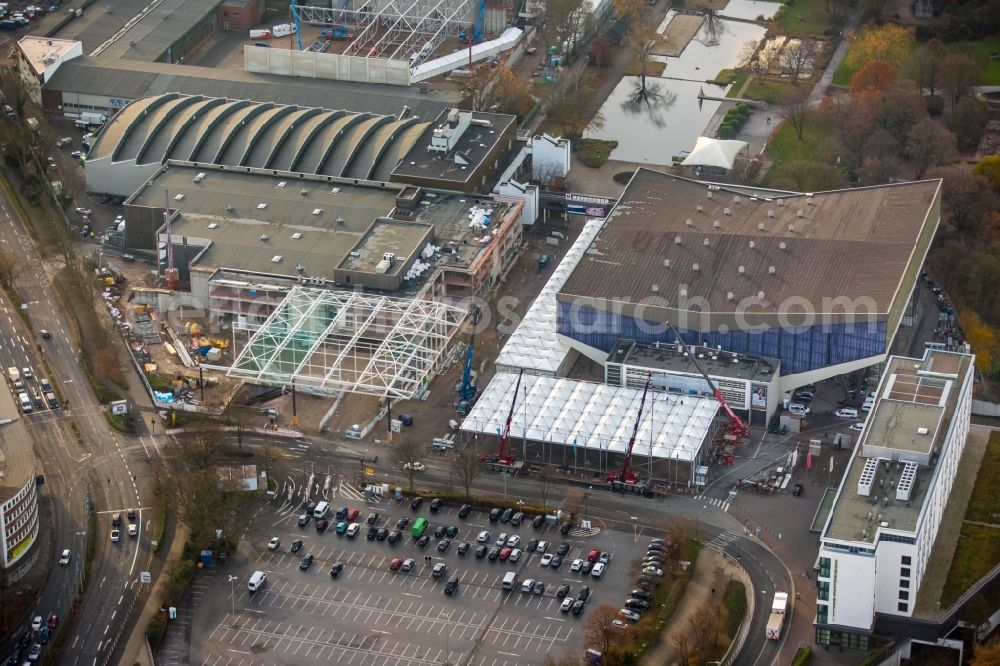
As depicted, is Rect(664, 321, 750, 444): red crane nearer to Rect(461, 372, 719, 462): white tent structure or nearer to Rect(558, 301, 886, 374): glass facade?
Rect(461, 372, 719, 462): white tent structure

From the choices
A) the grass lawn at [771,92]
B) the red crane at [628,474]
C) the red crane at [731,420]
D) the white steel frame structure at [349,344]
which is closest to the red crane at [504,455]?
the red crane at [628,474]

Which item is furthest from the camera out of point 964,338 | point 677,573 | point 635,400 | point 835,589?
point 964,338

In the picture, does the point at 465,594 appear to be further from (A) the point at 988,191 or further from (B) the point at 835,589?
(A) the point at 988,191

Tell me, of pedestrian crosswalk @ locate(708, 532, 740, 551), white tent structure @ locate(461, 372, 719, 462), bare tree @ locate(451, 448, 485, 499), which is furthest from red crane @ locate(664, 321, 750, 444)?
bare tree @ locate(451, 448, 485, 499)

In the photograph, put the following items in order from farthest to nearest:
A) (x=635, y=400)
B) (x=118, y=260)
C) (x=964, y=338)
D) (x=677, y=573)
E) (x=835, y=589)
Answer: (x=118, y=260) → (x=964, y=338) → (x=635, y=400) → (x=677, y=573) → (x=835, y=589)

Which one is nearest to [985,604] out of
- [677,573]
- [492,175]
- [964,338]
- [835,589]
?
[835,589]

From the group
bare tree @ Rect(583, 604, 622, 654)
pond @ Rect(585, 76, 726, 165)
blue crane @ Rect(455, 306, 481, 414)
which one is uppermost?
bare tree @ Rect(583, 604, 622, 654)
